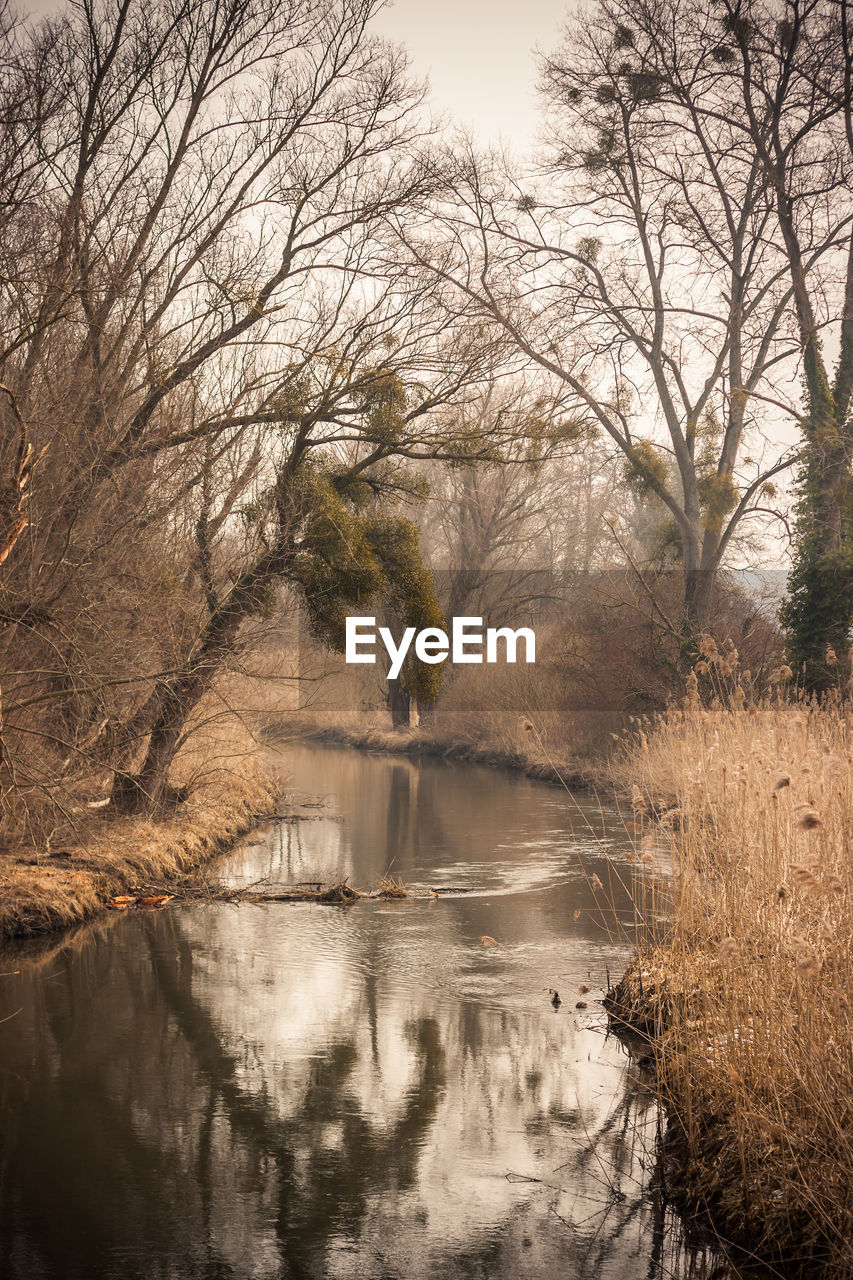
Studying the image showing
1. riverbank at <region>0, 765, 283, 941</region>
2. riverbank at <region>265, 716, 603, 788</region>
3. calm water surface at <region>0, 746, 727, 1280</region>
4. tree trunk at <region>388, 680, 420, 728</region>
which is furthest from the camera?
tree trunk at <region>388, 680, 420, 728</region>

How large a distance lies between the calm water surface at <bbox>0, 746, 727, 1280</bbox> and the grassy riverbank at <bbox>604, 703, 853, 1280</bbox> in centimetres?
34

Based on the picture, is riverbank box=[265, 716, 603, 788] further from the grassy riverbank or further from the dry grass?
the grassy riverbank

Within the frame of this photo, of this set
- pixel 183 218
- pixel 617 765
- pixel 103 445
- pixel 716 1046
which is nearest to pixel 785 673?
pixel 716 1046

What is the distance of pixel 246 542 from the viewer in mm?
14227

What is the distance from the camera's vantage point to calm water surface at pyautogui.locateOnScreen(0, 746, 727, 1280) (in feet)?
17.4

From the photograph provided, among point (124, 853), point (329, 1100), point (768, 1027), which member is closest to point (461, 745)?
point (124, 853)

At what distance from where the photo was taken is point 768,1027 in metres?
5.30

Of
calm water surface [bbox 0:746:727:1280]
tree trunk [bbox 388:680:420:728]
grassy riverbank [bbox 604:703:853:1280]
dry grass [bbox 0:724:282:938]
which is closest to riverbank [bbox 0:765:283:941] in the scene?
dry grass [bbox 0:724:282:938]

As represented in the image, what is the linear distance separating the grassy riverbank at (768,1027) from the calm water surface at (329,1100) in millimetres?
343

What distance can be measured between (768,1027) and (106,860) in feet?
27.1

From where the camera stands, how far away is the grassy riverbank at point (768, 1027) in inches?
188

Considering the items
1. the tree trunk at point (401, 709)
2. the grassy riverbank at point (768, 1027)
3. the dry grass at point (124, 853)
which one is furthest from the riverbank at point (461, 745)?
the grassy riverbank at point (768, 1027)

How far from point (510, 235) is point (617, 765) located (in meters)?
10.5

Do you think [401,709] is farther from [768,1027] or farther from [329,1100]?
[768,1027]
